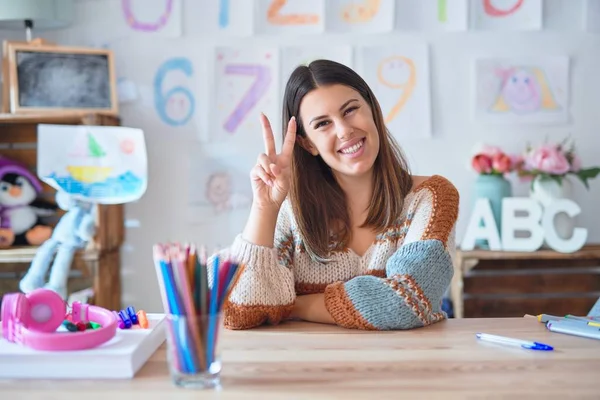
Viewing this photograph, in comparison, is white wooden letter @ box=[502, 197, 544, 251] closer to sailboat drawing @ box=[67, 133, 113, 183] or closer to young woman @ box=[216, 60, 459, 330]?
young woman @ box=[216, 60, 459, 330]

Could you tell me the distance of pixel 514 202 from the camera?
2.42m

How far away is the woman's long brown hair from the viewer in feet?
4.87

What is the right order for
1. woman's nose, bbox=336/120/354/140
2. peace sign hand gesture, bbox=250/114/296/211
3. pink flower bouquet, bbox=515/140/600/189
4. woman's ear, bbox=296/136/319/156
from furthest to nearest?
pink flower bouquet, bbox=515/140/600/189 < woman's ear, bbox=296/136/319/156 < woman's nose, bbox=336/120/354/140 < peace sign hand gesture, bbox=250/114/296/211

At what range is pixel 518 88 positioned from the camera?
2.65 meters

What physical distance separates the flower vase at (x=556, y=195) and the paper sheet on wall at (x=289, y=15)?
0.99 m

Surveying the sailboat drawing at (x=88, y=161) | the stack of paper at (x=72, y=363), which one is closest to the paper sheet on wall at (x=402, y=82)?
the sailboat drawing at (x=88, y=161)

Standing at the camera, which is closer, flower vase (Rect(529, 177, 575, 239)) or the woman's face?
the woman's face

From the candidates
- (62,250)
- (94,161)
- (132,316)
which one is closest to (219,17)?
(94,161)

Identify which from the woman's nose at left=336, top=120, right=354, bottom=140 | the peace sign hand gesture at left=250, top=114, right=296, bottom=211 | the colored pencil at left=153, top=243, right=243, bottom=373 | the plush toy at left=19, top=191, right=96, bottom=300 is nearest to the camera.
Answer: the colored pencil at left=153, top=243, right=243, bottom=373

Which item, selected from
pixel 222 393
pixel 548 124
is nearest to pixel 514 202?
pixel 548 124

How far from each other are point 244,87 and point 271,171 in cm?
141

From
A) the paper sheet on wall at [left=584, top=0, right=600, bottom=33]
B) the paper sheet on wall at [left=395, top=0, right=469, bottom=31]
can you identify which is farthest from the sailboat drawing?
the paper sheet on wall at [left=584, top=0, right=600, bottom=33]

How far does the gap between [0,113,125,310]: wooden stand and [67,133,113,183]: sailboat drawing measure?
0.08 m

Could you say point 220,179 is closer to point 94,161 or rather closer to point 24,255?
point 94,161
